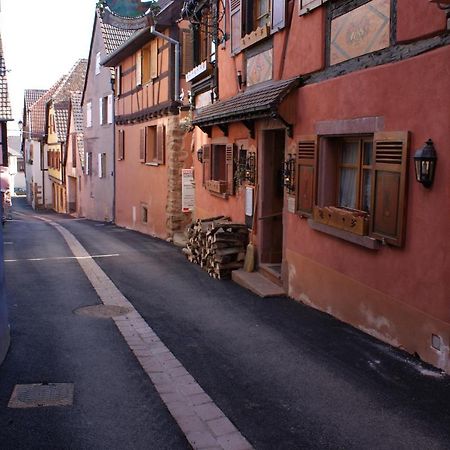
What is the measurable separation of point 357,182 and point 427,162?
1769mm

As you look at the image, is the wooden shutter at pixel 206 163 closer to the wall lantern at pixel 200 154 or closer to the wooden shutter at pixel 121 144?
the wall lantern at pixel 200 154

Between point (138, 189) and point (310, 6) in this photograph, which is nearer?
point (310, 6)

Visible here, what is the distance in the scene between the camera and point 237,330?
7.49 m

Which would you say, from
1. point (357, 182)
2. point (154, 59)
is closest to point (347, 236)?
point (357, 182)

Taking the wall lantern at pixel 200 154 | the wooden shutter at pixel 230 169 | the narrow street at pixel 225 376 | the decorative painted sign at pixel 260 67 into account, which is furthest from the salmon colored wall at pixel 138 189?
the narrow street at pixel 225 376

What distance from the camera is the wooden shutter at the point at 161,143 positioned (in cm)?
1804

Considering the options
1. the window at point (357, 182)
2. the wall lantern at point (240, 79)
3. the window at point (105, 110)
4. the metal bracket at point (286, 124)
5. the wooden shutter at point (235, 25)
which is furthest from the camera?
the window at point (105, 110)

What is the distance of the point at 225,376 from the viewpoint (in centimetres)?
582

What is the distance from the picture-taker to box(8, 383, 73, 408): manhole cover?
5.14 meters

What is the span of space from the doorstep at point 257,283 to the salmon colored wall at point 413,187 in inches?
75.5

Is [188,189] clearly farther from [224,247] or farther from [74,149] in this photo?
[74,149]

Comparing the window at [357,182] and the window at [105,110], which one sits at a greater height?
the window at [105,110]

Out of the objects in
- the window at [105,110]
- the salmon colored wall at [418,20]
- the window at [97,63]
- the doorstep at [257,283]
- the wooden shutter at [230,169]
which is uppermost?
the window at [97,63]

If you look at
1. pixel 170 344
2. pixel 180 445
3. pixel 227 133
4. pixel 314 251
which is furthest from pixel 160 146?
pixel 180 445
